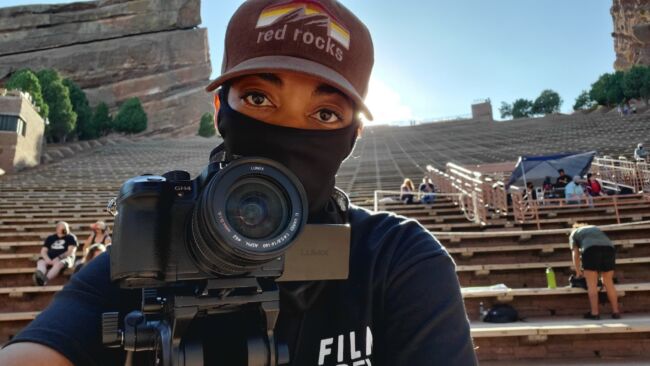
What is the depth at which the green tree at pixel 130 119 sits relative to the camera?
4384 centimetres

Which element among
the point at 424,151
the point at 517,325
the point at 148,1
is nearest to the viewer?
the point at 517,325

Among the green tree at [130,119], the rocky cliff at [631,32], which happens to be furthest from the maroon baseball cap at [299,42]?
the rocky cliff at [631,32]

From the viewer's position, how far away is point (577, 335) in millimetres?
3887

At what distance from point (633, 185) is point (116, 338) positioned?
1291 cm

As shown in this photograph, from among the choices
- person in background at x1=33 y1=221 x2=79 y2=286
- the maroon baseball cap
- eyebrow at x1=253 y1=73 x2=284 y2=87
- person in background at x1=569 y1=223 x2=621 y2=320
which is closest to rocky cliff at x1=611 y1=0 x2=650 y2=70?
person in background at x1=569 y1=223 x2=621 y2=320

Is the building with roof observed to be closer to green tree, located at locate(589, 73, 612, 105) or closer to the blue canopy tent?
the blue canopy tent

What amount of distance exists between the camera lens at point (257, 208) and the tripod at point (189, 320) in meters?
0.09

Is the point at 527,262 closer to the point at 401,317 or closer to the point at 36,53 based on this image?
the point at 401,317

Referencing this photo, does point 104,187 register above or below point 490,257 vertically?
above

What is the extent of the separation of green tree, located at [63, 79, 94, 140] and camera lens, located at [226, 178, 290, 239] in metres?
43.8

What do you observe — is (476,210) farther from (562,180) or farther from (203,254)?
(203,254)

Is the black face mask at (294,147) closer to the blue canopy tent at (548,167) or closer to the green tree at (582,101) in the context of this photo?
the blue canopy tent at (548,167)

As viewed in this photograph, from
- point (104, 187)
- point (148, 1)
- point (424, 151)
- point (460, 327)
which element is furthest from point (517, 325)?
point (148, 1)

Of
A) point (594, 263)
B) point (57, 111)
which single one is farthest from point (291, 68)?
point (57, 111)
